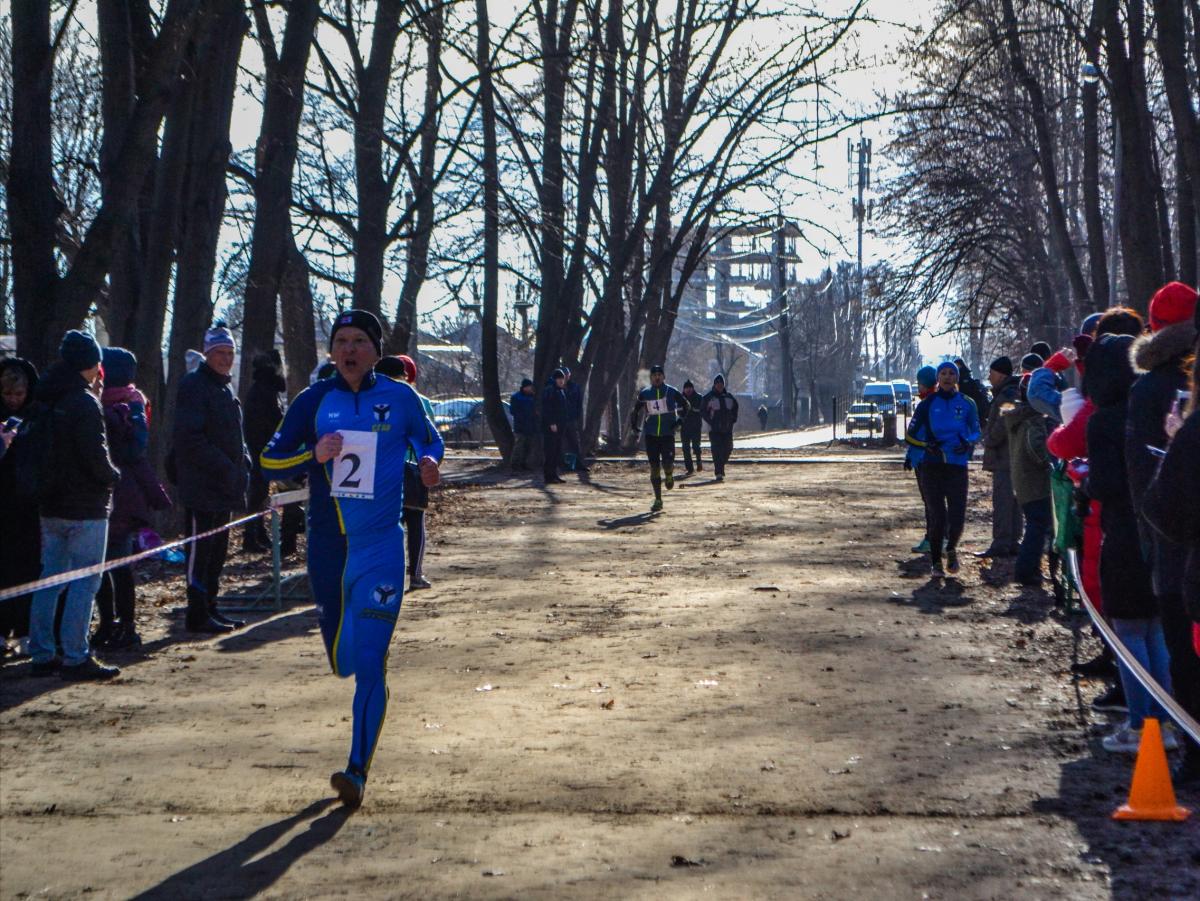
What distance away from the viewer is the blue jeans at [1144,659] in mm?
7254

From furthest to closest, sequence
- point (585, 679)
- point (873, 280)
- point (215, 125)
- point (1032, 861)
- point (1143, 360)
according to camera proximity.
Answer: point (873, 280) → point (215, 125) → point (585, 679) → point (1143, 360) → point (1032, 861)

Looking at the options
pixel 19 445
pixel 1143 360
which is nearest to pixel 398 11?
pixel 19 445

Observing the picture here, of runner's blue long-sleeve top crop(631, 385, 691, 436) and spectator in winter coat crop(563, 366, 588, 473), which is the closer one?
runner's blue long-sleeve top crop(631, 385, 691, 436)

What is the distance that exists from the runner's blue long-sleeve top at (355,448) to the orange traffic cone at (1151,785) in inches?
118

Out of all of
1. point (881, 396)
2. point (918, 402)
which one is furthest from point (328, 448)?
point (881, 396)

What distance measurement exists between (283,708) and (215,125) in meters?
10.1

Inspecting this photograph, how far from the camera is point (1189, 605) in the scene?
15.2 ft

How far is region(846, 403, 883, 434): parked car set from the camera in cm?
5752

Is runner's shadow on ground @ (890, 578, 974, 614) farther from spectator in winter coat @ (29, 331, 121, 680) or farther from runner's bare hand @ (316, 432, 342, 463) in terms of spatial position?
runner's bare hand @ (316, 432, 342, 463)

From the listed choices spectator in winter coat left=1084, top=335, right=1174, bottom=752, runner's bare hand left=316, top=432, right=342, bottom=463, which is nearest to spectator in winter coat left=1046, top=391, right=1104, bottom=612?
spectator in winter coat left=1084, top=335, right=1174, bottom=752

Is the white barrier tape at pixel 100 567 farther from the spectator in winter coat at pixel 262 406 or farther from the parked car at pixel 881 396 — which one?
the parked car at pixel 881 396

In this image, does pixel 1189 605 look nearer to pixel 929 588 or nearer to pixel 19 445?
pixel 19 445

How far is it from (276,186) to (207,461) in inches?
289

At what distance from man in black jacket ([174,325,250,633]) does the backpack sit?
1.85m
